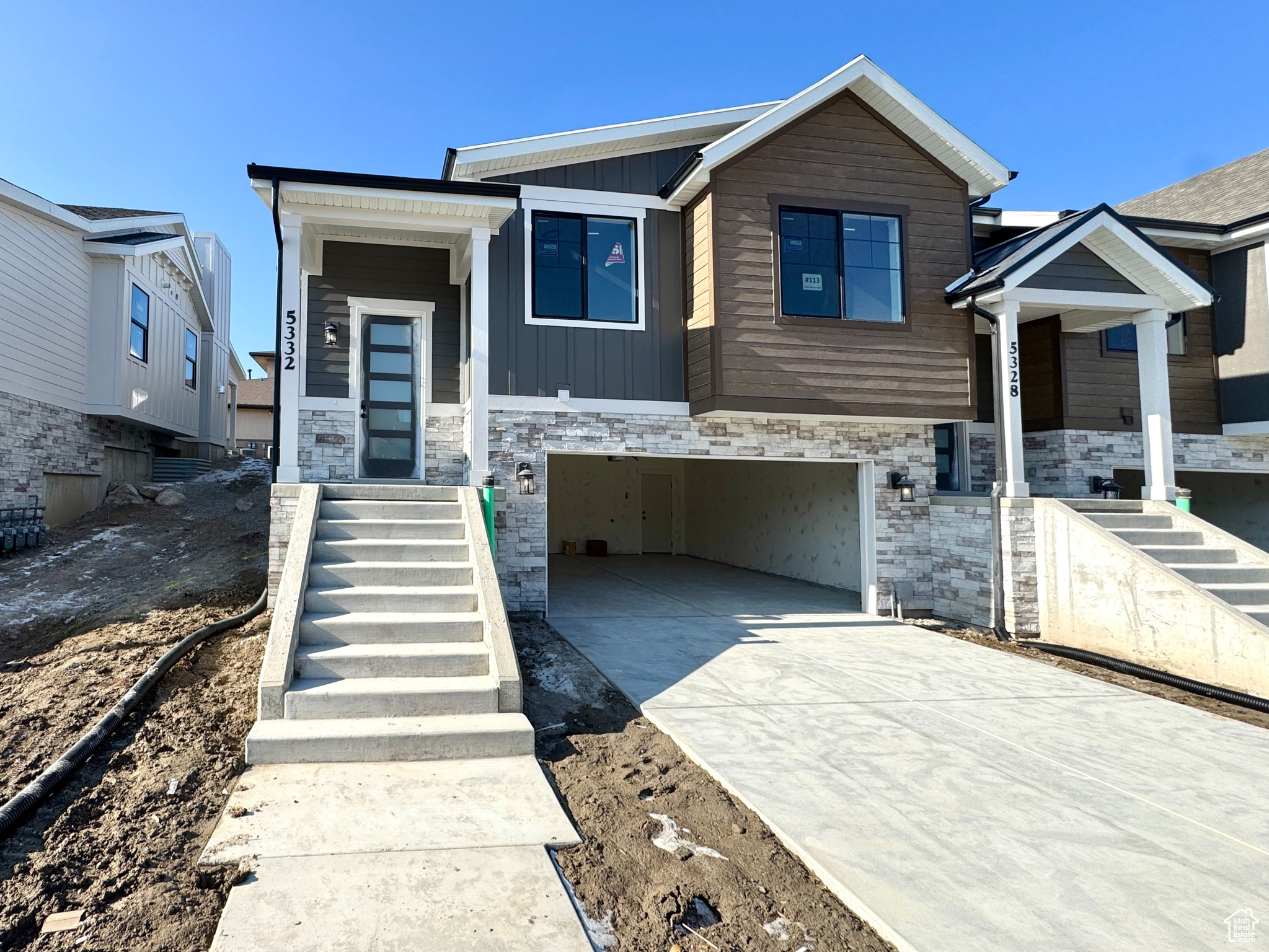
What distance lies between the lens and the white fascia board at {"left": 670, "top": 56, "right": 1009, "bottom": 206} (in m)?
8.32

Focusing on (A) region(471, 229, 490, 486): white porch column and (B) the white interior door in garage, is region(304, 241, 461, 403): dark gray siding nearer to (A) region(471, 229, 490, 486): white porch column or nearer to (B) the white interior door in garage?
(A) region(471, 229, 490, 486): white porch column

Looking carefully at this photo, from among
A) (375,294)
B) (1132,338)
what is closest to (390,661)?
(375,294)

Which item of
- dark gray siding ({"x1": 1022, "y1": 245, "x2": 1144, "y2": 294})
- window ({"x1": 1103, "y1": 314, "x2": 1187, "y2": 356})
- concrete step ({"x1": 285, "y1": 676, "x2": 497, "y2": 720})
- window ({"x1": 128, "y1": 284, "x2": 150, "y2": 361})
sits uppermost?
window ({"x1": 128, "y1": 284, "x2": 150, "y2": 361})

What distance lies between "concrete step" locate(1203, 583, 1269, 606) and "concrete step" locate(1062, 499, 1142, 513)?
1594 mm

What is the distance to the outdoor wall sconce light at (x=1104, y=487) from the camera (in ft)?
31.5

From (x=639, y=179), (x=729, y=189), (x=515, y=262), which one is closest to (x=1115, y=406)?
(x=729, y=189)

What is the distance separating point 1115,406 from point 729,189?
21.9 ft

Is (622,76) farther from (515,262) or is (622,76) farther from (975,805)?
(975,805)

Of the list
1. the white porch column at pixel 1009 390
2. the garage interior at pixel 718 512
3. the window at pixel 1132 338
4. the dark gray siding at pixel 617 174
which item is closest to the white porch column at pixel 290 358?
the dark gray siding at pixel 617 174

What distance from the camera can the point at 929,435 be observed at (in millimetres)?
9469

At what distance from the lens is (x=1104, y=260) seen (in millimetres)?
8758

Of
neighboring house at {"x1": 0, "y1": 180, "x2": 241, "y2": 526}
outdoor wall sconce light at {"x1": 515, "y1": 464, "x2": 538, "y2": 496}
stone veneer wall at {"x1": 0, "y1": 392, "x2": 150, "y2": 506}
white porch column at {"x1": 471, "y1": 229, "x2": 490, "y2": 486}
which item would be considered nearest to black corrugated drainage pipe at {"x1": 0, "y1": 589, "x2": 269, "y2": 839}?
white porch column at {"x1": 471, "y1": 229, "x2": 490, "y2": 486}

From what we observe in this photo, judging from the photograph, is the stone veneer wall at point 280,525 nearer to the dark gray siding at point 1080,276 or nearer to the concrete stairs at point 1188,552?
the concrete stairs at point 1188,552

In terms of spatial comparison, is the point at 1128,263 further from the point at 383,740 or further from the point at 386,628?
the point at 383,740
